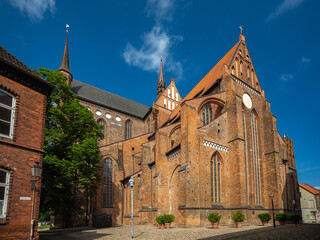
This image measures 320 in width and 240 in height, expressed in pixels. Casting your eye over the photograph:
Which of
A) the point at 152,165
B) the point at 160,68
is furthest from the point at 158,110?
the point at 160,68

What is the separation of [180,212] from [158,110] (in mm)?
20889

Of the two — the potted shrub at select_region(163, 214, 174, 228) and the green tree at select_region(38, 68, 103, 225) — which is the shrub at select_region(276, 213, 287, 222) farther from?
the green tree at select_region(38, 68, 103, 225)

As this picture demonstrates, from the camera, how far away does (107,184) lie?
3080 centimetres

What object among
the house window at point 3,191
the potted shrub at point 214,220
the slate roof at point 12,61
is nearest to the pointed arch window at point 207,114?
the potted shrub at point 214,220

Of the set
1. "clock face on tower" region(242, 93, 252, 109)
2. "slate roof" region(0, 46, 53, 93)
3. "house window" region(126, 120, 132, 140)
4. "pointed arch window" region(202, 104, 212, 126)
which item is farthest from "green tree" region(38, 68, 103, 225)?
"house window" region(126, 120, 132, 140)

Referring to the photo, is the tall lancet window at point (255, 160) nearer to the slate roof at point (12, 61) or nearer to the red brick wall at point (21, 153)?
the red brick wall at point (21, 153)

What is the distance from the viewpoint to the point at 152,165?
28.1 m

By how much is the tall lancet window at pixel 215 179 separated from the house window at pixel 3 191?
49.4 ft

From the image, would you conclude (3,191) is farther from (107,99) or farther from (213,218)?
(107,99)

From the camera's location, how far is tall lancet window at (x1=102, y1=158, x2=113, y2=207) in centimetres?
3011

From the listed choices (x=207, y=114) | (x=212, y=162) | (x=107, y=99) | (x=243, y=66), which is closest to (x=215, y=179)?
(x=212, y=162)

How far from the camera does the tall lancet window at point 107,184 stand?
1185 inches

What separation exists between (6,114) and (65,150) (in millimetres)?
11143

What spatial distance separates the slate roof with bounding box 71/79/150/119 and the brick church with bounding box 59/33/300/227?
472 cm
